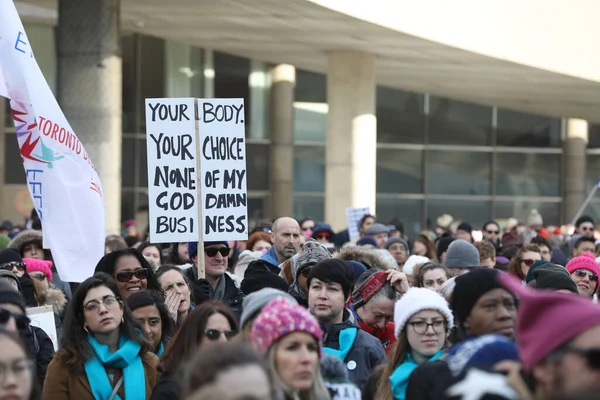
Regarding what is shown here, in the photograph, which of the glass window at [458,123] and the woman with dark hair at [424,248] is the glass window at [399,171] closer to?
the glass window at [458,123]

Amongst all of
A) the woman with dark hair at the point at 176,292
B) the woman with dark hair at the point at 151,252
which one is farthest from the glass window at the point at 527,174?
the woman with dark hair at the point at 176,292

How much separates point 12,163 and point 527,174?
47.1 ft

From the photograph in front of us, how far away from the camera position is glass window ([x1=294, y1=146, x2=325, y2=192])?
34875 millimetres

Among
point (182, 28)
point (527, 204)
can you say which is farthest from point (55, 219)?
point (527, 204)

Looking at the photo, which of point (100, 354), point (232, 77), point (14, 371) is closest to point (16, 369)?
point (14, 371)

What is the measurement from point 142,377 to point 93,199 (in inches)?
158

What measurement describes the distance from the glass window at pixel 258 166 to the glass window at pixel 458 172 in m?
4.72

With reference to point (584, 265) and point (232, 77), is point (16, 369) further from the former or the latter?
point (232, 77)

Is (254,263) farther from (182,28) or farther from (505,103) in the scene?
(505,103)

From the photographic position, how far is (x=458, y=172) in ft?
120

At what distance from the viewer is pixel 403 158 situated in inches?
1414

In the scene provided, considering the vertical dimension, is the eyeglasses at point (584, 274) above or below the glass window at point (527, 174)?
below

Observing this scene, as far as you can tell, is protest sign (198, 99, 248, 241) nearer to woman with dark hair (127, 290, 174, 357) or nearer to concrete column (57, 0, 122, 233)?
woman with dark hair (127, 290, 174, 357)

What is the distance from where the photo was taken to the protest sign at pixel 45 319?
28.8ft
